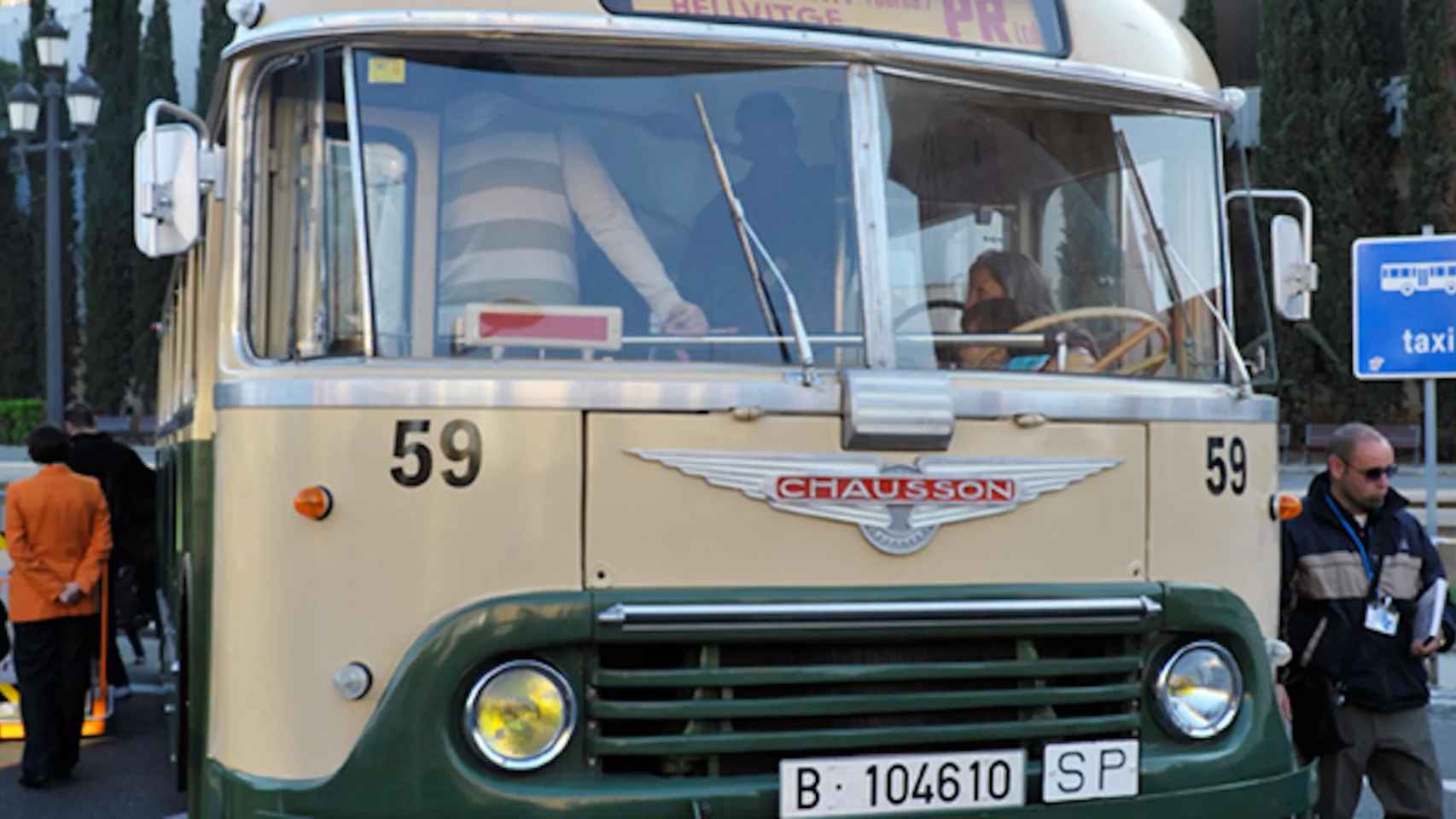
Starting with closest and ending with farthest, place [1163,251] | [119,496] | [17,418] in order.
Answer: [1163,251]
[119,496]
[17,418]

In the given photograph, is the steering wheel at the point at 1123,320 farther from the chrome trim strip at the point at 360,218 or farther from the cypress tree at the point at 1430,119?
the cypress tree at the point at 1430,119

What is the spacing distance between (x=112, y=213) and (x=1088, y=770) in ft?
145

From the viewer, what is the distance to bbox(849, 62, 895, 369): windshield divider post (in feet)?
13.8

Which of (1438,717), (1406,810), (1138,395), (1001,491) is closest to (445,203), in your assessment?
(1001,491)

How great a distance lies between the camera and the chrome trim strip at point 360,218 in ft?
13.1

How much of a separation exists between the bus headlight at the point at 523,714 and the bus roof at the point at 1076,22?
1573 millimetres

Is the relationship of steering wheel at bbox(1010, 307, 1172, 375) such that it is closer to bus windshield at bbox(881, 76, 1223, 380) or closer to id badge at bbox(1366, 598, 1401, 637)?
bus windshield at bbox(881, 76, 1223, 380)

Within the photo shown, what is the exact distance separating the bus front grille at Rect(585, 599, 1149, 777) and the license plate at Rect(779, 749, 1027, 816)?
5 centimetres

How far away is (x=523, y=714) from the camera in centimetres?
383

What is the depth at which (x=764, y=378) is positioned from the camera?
13.3ft

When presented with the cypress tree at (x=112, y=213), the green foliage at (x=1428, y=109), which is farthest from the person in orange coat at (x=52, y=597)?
the cypress tree at (x=112, y=213)

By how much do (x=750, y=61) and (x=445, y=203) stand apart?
858 millimetres

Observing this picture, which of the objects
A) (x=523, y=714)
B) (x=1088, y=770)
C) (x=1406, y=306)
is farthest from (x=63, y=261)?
(x=1088, y=770)

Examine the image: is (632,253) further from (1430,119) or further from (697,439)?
(1430,119)
